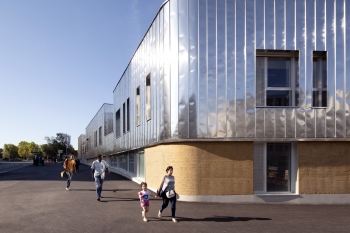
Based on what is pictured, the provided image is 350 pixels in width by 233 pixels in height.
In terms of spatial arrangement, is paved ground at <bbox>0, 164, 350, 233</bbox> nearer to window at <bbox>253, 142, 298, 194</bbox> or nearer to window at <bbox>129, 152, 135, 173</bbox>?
window at <bbox>253, 142, 298, 194</bbox>

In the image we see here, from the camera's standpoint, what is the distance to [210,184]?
13.9 m

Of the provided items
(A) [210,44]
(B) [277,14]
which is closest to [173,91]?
(A) [210,44]

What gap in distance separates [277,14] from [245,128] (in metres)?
4.66

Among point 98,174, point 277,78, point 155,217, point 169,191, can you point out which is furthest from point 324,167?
point 98,174

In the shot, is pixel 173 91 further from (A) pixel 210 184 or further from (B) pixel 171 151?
(A) pixel 210 184

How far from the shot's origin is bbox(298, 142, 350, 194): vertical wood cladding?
14.2m

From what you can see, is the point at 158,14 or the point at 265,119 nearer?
the point at 265,119

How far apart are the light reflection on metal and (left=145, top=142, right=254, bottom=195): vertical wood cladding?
1.43 feet

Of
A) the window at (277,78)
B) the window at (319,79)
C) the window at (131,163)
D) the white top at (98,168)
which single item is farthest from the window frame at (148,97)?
the window at (319,79)

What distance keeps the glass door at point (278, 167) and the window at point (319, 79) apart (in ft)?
6.93

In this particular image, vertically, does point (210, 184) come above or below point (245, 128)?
below

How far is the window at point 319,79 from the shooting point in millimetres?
14539

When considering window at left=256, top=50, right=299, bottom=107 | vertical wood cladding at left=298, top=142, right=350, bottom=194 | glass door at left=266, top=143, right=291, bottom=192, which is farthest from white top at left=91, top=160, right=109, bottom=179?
vertical wood cladding at left=298, top=142, right=350, bottom=194

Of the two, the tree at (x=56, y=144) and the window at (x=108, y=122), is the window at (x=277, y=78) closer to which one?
the window at (x=108, y=122)
